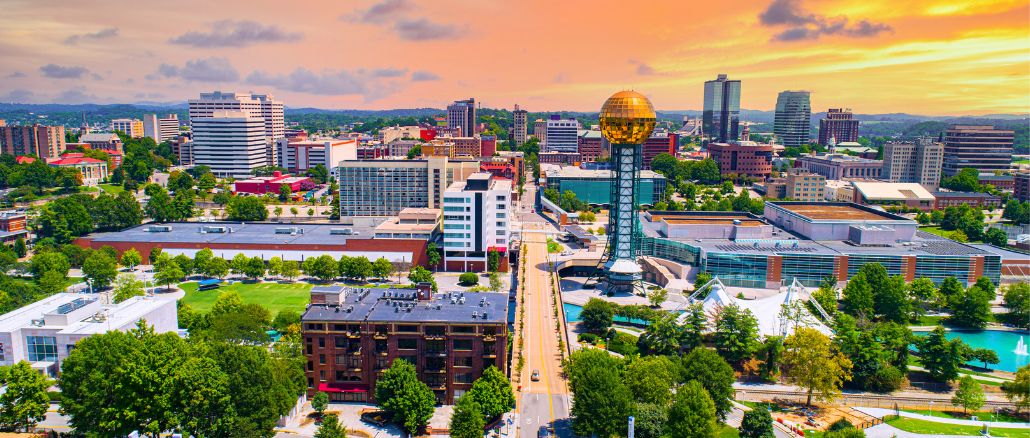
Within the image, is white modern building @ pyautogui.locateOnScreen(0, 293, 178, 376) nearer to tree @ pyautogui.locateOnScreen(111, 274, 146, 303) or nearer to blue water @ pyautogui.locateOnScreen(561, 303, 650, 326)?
tree @ pyautogui.locateOnScreen(111, 274, 146, 303)

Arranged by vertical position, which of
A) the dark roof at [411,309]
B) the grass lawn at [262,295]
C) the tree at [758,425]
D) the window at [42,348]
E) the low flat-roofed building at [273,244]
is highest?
the dark roof at [411,309]

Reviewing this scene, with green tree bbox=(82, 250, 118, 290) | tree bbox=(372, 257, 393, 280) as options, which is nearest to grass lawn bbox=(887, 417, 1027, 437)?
tree bbox=(372, 257, 393, 280)

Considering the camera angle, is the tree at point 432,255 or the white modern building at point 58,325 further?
the tree at point 432,255

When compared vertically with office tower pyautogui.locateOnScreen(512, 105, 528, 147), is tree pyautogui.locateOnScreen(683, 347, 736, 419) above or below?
below

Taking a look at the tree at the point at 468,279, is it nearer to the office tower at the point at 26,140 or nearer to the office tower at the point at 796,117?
the office tower at the point at 26,140

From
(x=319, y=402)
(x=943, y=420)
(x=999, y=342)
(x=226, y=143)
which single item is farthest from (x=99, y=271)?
(x=999, y=342)

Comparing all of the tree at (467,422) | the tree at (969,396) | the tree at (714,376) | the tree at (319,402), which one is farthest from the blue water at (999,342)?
the tree at (319,402)
